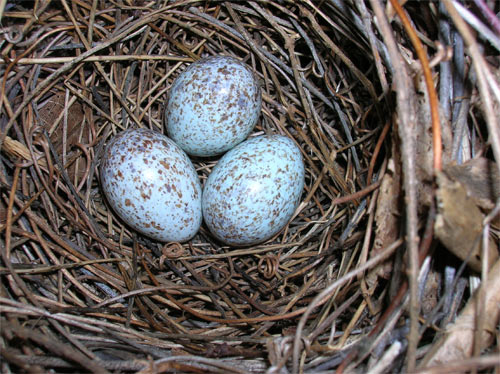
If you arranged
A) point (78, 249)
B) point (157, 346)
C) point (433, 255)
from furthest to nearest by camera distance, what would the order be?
point (78, 249), point (157, 346), point (433, 255)

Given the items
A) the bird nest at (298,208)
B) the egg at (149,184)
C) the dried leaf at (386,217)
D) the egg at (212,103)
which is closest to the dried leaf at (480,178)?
the bird nest at (298,208)

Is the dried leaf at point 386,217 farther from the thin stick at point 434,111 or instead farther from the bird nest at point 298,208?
the thin stick at point 434,111

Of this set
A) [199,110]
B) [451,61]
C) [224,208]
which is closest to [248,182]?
[224,208]

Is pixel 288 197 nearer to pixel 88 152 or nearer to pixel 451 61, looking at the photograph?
pixel 451 61

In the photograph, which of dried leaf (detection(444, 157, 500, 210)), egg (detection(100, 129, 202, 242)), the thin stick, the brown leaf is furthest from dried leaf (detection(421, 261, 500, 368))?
the brown leaf

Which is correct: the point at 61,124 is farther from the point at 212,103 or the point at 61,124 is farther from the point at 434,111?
the point at 434,111

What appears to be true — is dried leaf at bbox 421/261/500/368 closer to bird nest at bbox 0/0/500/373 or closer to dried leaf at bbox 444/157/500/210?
bird nest at bbox 0/0/500/373
